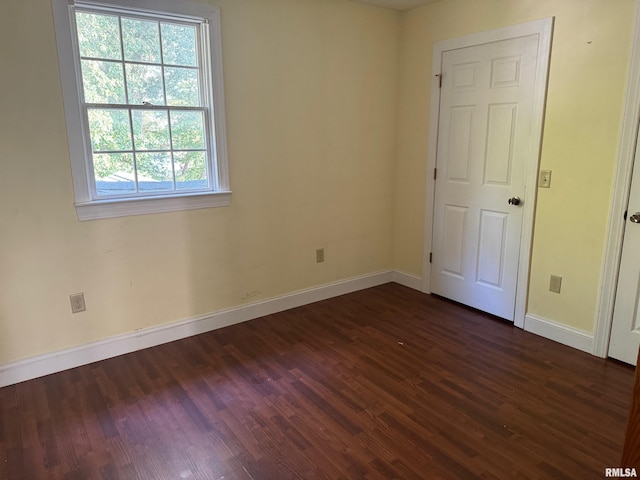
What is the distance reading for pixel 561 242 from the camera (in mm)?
2988

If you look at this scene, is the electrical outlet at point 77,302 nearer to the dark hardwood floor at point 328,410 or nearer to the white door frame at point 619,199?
the dark hardwood floor at point 328,410

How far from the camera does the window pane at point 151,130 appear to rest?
9.16 ft

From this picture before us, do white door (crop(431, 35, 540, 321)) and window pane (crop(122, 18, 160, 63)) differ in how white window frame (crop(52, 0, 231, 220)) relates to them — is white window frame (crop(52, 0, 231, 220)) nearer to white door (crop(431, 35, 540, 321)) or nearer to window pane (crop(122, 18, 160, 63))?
window pane (crop(122, 18, 160, 63))

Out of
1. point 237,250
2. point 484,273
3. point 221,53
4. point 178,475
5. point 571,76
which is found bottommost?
point 178,475

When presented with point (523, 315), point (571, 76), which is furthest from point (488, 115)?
point (523, 315)

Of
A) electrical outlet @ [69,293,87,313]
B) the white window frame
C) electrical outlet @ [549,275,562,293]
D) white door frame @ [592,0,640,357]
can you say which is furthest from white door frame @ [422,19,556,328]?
electrical outlet @ [69,293,87,313]

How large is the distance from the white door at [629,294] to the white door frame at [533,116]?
0.59 meters

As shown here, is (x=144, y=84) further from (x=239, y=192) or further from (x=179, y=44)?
(x=239, y=192)

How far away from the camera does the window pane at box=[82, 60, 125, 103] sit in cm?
259

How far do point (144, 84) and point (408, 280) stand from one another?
2837mm

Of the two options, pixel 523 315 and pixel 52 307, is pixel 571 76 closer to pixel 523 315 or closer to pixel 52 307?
pixel 523 315

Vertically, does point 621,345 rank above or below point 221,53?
below

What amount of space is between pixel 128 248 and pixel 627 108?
3211 mm

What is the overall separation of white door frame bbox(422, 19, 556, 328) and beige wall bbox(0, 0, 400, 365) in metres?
0.46
